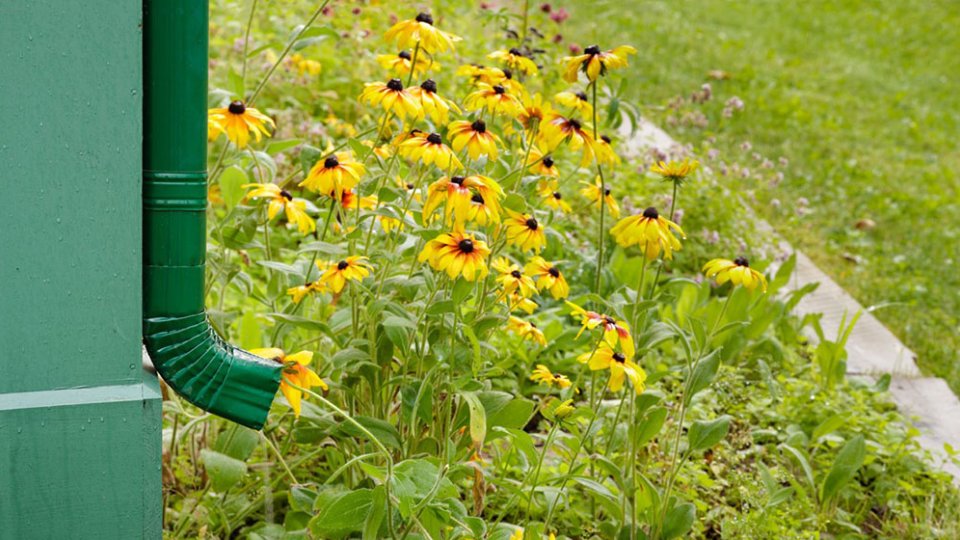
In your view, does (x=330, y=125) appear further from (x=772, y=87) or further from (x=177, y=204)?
(x=772, y=87)

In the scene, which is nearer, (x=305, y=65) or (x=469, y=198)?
(x=469, y=198)

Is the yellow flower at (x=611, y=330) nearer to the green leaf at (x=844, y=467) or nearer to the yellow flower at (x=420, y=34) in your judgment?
the yellow flower at (x=420, y=34)

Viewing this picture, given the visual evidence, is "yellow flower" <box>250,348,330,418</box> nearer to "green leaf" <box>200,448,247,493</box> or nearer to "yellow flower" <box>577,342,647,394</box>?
"green leaf" <box>200,448,247,493</box>

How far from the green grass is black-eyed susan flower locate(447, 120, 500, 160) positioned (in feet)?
7.60

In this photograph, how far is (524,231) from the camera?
208 cm

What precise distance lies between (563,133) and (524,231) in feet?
0.68

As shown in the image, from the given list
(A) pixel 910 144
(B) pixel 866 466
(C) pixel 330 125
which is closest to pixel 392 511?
(B) pixel 866 466

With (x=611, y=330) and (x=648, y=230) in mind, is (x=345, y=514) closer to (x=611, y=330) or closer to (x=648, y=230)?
(x=611, y=330)

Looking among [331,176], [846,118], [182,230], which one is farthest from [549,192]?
[846,118]

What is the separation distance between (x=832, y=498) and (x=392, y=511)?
1389 mm

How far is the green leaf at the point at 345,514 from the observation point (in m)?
1.71

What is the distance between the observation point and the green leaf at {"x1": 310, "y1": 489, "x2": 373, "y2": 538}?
1.71 m

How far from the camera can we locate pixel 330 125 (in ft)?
13.0

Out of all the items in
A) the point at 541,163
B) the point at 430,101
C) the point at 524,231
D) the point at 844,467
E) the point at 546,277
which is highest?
the point at 430,101
